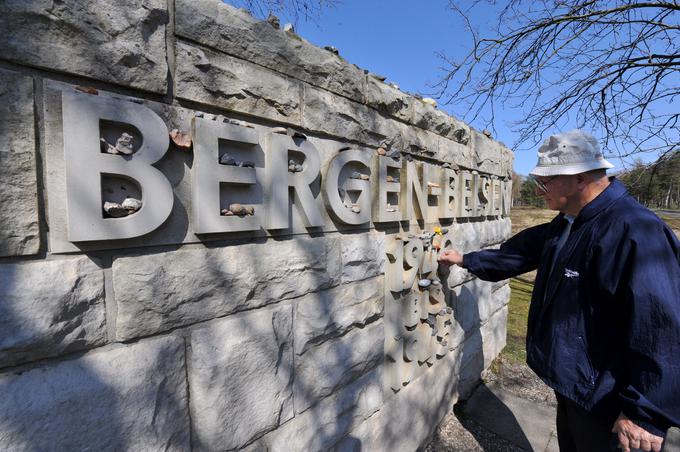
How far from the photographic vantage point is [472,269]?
2.63 m

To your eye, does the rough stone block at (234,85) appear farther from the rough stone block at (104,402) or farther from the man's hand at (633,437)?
the man's hand at (633,437)

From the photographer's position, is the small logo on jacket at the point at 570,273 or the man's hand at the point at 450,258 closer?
the small logo on jacket at the point at 570,273

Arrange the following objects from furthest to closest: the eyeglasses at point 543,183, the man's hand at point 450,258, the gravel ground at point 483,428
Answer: the gravel ground at point 483,428, the man's hand at point 450,258, the eyeglasses at point 543,183

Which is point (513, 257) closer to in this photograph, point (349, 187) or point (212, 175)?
point (349, 187)

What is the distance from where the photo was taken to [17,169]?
34.5 inches

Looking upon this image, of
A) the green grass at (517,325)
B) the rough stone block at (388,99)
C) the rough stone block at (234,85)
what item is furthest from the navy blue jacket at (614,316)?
the green grass at (517,325)

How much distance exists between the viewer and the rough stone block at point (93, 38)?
0.87 m

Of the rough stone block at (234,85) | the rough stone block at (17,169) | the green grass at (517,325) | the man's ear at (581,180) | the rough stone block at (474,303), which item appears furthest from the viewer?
the green grass at (517,325)

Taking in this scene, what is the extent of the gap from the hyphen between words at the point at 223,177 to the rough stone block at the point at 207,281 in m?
0.11

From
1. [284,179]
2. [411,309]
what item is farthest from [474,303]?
[284,179]

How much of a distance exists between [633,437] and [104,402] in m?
2.08

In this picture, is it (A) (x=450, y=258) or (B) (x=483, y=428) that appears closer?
(A) (x=450, y=258)

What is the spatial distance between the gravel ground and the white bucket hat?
2.31 m

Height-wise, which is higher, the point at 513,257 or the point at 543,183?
the point at 543,183
